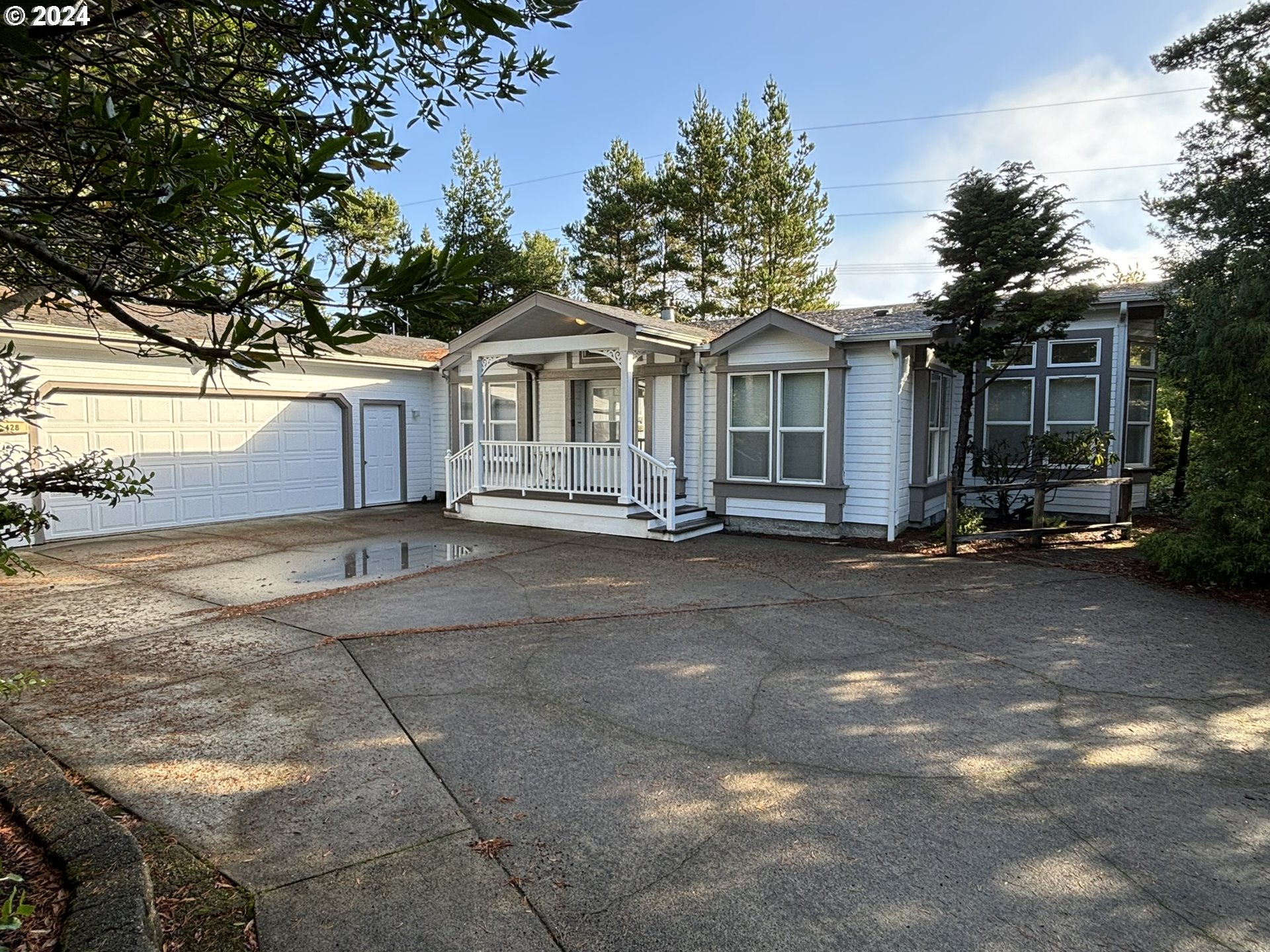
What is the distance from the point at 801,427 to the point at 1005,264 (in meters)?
3.52

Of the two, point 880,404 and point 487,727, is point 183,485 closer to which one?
point 487,727

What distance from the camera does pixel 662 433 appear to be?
11984mm

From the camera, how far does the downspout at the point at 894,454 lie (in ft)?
33.4

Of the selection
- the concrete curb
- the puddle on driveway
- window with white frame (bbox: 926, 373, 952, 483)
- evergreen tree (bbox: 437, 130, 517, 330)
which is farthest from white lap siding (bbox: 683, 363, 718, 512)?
evergreen tree (bbox: 437, 130, 517, 330)

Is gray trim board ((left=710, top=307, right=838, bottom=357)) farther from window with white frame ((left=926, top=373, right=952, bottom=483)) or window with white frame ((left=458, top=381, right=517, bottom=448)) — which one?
window with white frame ((left=458, top=381, right=517, bottom=448))

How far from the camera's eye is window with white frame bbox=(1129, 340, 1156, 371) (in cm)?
1242

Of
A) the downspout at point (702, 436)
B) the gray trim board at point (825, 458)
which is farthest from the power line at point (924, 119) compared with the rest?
the downspout at point (702, 436)

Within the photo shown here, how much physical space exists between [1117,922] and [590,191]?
28.7 meters

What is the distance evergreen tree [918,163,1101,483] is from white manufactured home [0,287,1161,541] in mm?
585

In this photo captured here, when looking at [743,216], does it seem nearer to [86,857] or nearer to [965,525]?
[965,525]

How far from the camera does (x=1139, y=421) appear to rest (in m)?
12.8

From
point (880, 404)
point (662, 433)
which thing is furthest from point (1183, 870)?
point (662, 433)

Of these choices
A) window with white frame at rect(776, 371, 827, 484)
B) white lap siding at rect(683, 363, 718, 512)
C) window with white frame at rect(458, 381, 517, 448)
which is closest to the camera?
window with white frame at rect(776, 371, 827, 484)

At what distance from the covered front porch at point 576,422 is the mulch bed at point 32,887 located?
8.39m
